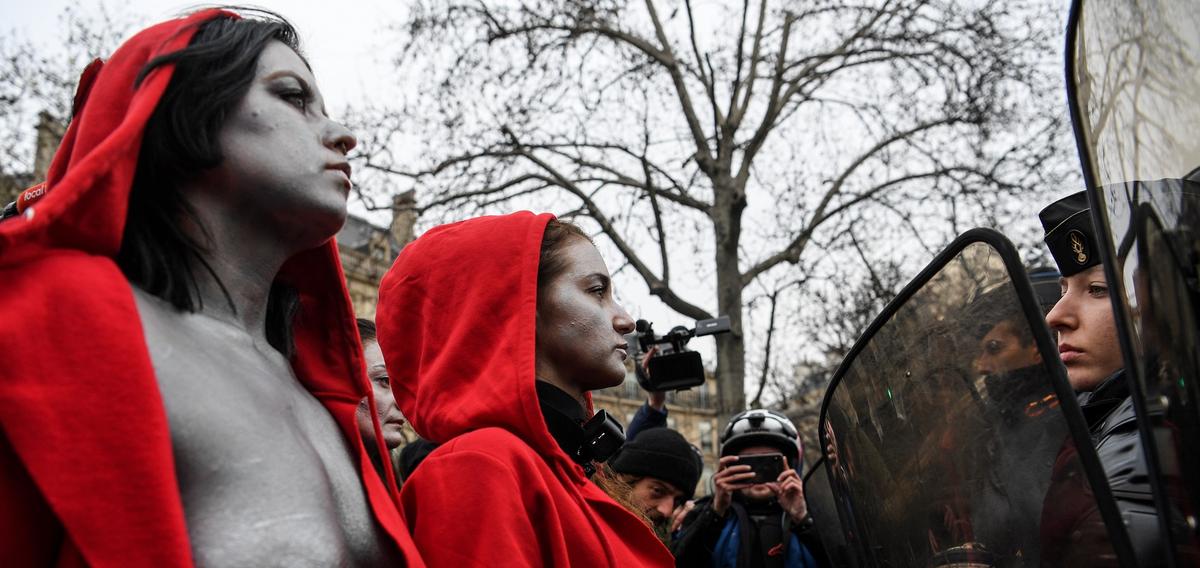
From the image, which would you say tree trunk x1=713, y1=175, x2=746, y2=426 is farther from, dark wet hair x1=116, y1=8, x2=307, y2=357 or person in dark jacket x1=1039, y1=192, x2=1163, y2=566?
dark wet hair x1=116, y1=8, x2=307, y2=357

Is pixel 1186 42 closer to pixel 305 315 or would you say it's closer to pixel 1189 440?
pixel 1189 440

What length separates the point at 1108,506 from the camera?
1155 mm

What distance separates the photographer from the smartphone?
13.0 feet

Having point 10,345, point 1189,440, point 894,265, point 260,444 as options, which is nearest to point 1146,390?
point 1189,440

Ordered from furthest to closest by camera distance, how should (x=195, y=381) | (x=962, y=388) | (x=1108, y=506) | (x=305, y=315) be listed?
(x=305, y=315) → (x=962, y=388) → (x=195, y=381) → (x=1108, y=506)

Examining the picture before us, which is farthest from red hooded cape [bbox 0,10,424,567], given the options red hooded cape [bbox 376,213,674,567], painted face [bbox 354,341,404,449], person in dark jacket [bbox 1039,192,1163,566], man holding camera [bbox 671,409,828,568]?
man holding camera [bbox 671,409,828,568]

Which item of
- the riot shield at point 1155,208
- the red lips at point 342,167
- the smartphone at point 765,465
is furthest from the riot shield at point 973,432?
the smartphone at point 765,465

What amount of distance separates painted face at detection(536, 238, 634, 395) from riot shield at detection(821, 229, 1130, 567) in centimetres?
61

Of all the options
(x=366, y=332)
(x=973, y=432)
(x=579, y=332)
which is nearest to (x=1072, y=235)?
(x=973, y=432)

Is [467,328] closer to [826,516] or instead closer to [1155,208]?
[826,516]

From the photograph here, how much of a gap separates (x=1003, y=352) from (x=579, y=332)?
115cm

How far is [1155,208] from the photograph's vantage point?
107 centimetres

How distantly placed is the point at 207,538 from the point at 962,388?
1056 millimetres

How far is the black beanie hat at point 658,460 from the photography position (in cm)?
408
